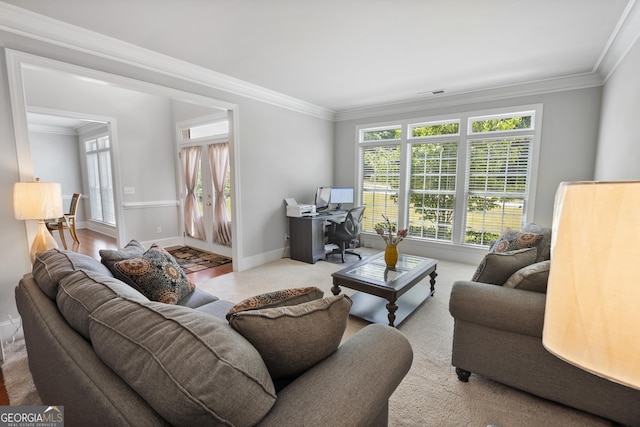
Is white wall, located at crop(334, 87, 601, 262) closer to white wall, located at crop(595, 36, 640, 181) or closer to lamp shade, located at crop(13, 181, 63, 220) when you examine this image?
white wall, located at crop(595, 36, 640, 181)

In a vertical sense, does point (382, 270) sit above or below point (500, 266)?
below

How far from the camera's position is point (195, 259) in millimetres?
4855

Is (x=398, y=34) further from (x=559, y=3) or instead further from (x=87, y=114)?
(x=87, y=114)

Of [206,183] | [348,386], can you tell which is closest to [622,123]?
[348,386]

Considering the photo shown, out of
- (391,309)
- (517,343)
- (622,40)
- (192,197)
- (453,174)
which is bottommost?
(391,309)

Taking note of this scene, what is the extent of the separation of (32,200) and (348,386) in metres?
2.78

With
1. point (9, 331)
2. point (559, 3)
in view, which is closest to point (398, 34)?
point (559, 3)

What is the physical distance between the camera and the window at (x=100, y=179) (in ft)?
21.9

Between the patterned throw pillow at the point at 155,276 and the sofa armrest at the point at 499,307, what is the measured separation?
6.10 feet

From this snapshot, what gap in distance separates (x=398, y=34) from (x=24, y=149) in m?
3.35

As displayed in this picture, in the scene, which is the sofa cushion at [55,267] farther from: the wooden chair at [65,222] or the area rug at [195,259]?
the wooden chair at [65,222]

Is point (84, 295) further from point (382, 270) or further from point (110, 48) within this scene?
point (110, 48)

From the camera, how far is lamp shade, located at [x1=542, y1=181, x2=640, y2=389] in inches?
21.3

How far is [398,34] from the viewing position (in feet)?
8.57
